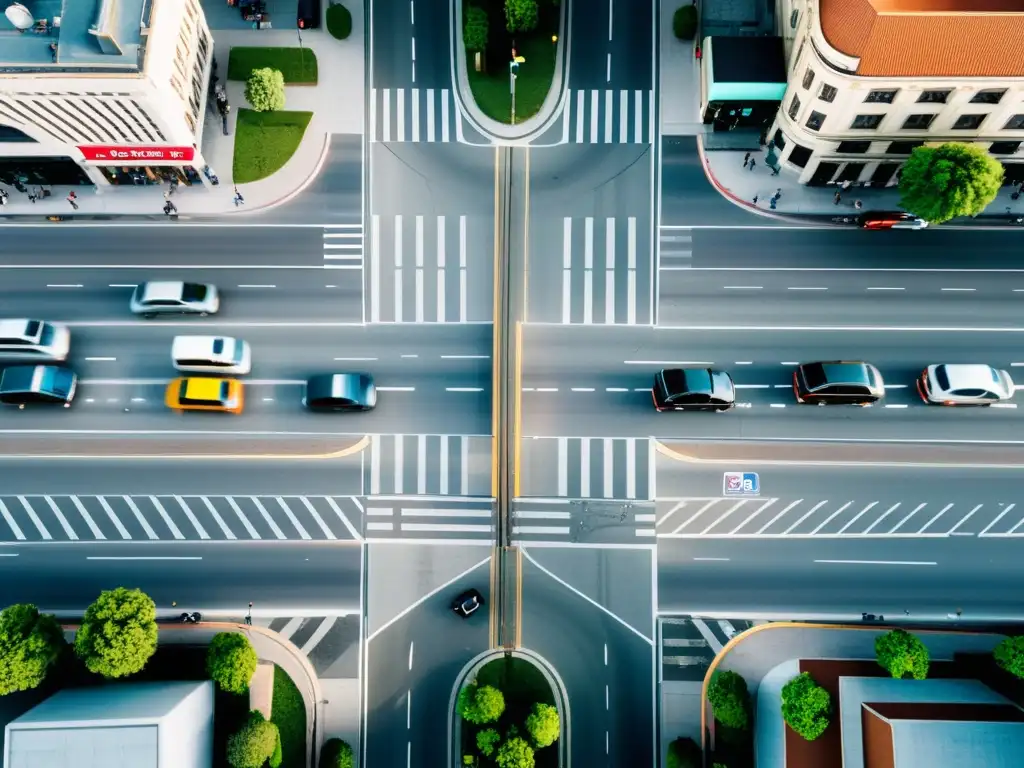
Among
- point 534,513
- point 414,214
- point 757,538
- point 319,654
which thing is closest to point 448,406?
point 534,513

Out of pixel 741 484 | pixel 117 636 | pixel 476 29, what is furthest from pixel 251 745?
pixel 476 29

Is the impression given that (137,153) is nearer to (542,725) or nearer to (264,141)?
(264,141)

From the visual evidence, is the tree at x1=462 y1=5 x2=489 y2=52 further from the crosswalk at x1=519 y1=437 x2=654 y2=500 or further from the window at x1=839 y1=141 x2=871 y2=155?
the crosswalk at x1=519 y1=437 x2=654 y2=500

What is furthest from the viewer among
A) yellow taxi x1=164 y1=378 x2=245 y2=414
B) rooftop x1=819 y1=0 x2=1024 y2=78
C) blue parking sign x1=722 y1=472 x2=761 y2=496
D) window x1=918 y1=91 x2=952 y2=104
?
blue parking sign x1=722 y1=472 x2=761 y2=496

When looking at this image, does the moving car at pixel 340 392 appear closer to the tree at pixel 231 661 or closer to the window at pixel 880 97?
the tree at pixel 231 661

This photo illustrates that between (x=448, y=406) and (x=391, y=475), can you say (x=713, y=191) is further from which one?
(x=391, y=475)

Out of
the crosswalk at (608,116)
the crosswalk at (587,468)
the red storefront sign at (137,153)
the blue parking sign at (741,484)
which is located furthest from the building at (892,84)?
the red storefront sign at (137,153)

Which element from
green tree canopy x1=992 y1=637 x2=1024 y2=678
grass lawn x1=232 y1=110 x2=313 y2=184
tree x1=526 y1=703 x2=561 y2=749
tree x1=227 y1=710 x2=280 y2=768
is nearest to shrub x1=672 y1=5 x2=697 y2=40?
grass lawn x1=232 y1=110 x2=313 y2=184
